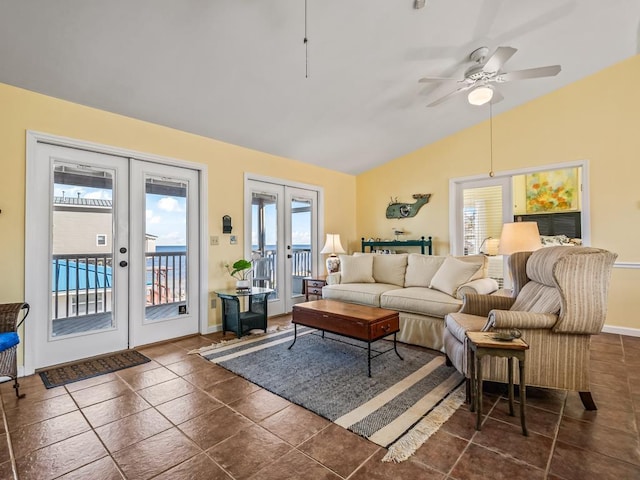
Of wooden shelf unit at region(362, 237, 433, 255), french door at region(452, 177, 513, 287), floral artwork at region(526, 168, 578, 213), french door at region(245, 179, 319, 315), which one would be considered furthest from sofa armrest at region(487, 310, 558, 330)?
floral artwork at region(526, 168, 578, 213)

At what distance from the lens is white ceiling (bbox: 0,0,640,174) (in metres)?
2.37

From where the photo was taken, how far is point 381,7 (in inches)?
101

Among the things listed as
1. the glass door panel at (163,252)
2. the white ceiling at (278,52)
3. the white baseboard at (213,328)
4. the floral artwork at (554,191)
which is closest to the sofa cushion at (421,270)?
the white ceiling at (278,52)

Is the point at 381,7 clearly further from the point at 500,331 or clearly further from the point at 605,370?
the point at 605,370

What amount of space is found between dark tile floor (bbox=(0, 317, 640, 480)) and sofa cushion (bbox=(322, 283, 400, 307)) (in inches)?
66.3

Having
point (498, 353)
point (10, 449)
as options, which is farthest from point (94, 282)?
point (498, 353)

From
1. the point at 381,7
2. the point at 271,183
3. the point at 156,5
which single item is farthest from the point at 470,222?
the point at 156,5

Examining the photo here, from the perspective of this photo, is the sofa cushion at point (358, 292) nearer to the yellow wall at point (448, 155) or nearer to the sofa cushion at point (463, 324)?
the sofa cushion at point (463, 324)

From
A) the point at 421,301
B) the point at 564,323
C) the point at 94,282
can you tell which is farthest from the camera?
the point at 421,301

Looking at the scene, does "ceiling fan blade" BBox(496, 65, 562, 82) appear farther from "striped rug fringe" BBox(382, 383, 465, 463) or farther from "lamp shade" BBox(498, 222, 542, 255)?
"striped rug fringe" BBox(382, 383, 465, 463)

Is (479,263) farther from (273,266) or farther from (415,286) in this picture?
(273,266)

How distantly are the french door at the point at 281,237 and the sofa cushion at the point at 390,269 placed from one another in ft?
4.39

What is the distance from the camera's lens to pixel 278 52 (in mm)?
2873

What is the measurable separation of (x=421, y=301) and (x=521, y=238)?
118 cm
